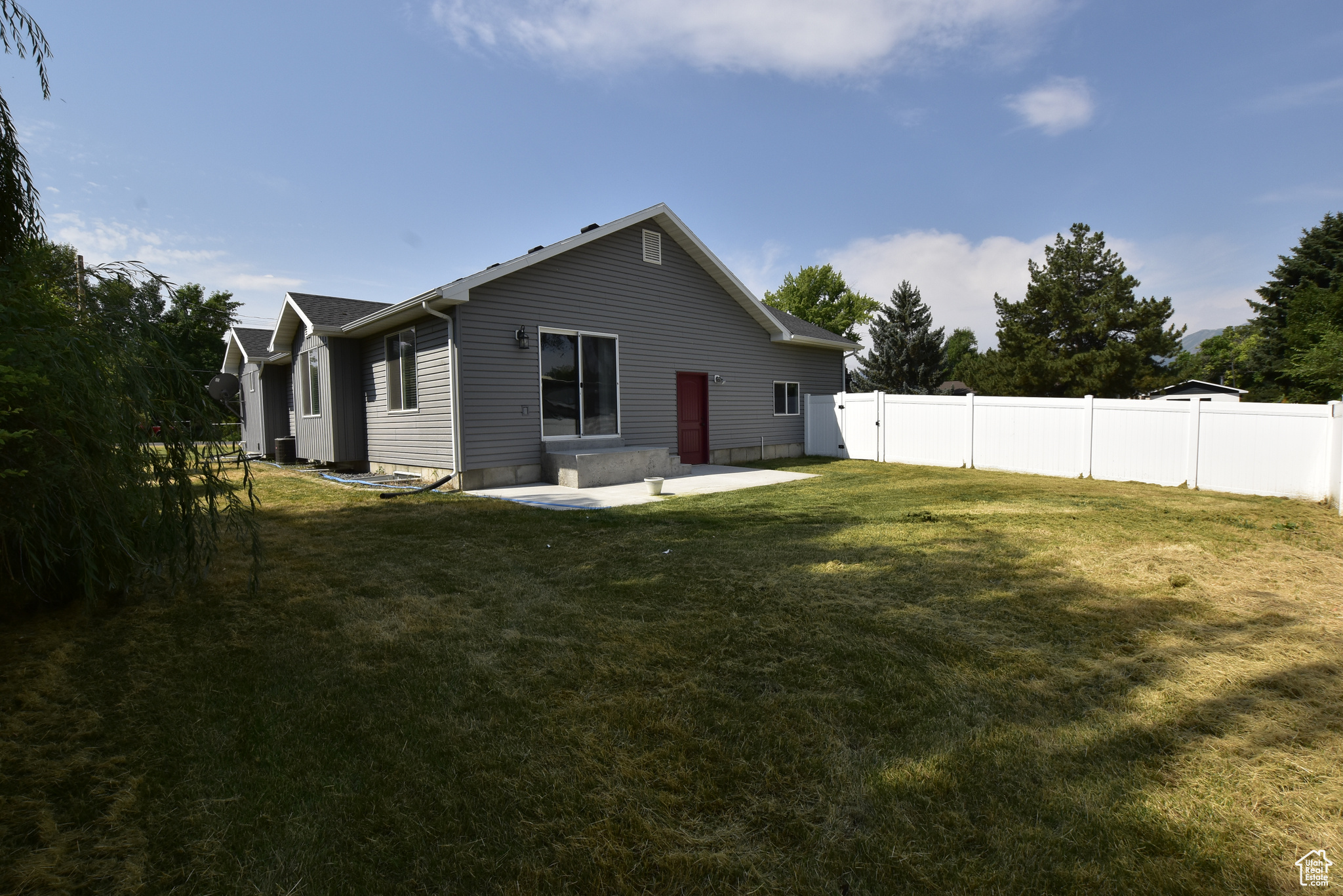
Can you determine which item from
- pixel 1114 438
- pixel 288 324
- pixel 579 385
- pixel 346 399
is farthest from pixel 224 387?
pixel 1114 438

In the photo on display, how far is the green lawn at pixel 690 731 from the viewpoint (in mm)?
1583

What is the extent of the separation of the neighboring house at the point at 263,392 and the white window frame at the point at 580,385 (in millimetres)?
8742

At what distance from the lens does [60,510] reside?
271 cm

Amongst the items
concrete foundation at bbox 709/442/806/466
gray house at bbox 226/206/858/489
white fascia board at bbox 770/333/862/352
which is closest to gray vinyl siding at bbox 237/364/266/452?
gray house at bbox 226/206/858/489

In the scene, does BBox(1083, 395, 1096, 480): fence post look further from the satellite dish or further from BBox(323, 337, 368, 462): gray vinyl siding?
the satellite dish

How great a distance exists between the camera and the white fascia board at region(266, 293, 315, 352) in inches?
454

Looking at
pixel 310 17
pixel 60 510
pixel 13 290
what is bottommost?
pixel 60 510

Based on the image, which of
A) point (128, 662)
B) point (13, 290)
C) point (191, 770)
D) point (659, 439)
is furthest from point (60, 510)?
point (659, 439)

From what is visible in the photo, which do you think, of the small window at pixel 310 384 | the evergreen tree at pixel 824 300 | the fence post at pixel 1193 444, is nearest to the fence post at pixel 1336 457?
the fence post at pixel 1193 444

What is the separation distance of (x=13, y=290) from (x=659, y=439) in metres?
9.60

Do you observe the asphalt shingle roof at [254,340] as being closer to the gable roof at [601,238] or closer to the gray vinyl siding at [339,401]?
the gable roof at [601,238]

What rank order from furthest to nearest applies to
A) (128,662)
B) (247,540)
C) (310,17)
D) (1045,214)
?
(1045,214) → (310,17) → (247,540) → (128,662)

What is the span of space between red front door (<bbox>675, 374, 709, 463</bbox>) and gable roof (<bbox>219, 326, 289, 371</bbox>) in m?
10.0

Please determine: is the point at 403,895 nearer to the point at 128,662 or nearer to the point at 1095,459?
the point at 128,662
